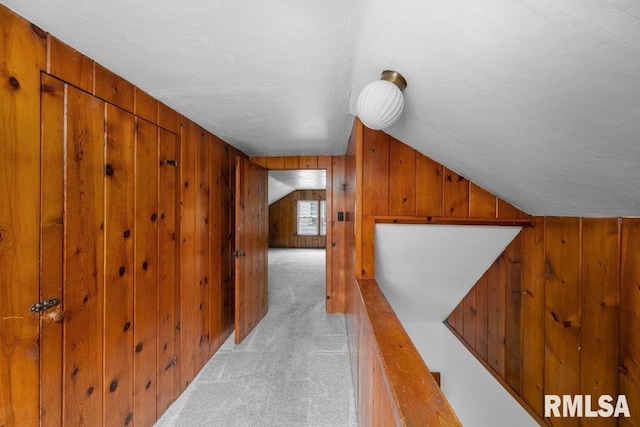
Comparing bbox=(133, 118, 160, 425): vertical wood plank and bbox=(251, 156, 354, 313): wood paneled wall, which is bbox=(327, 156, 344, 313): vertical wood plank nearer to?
bbox=(251, 156, 354, 313): wood paneled wall

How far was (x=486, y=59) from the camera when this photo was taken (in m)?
0.77

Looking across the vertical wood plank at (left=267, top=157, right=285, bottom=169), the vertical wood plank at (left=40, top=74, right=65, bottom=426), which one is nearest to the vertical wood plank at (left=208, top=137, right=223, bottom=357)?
the vertical wood plank at (left=267, top=157, right=285, bottom=169)

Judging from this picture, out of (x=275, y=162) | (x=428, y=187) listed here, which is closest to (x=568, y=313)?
(x=428, y=187)

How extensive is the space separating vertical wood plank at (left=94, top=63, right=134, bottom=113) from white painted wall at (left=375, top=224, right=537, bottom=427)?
155 centimetres

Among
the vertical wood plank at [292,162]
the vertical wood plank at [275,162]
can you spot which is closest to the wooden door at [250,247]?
the vertical wood plank at [275,162]

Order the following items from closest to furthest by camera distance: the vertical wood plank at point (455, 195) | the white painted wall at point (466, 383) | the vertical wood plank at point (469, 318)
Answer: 1. the vertical wood plank at point (455, 195)
2. the white painted wall at point (466, 383)
3. the vertical wood plank at point (469, 318)

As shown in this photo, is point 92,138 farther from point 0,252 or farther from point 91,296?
point 91,296

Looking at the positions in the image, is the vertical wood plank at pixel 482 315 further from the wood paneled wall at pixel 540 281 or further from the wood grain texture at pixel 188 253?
the wood grain texture at pixel 188 253

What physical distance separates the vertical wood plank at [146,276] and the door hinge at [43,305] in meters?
0.39

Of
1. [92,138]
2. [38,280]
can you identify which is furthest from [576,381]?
[92,138]

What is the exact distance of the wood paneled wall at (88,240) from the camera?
86 cm

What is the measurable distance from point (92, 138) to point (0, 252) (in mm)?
538

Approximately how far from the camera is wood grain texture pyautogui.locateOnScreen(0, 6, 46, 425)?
0.82m

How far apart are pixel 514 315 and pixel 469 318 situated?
570 mm
